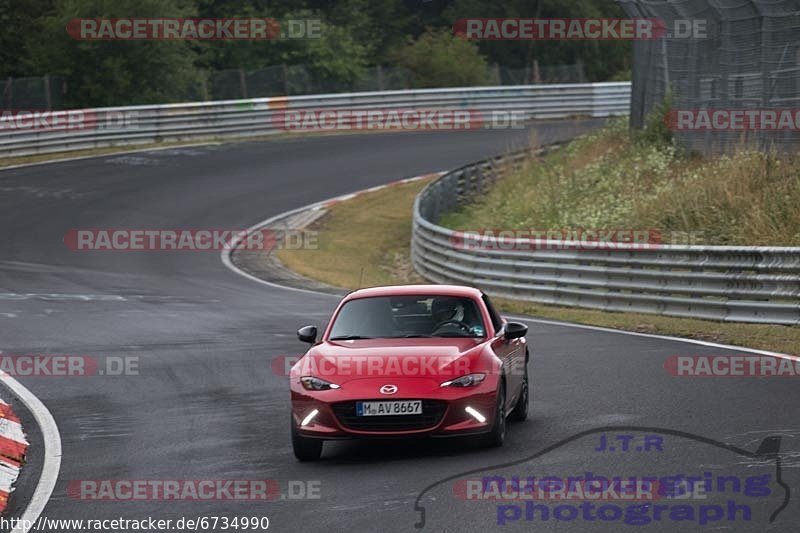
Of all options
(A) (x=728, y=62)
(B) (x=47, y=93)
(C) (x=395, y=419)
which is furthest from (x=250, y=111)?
(C) (x=395, y=419)

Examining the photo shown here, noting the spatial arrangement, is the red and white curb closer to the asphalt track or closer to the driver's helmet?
the asphalt track

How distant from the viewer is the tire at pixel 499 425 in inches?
402

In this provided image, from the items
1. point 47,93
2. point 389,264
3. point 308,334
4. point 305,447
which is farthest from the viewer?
point 47,93

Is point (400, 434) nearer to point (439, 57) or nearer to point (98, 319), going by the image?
point (98, 319)

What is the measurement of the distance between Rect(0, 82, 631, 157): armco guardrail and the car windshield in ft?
101

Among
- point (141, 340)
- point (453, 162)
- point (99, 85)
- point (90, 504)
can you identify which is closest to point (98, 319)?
point (141, 340)

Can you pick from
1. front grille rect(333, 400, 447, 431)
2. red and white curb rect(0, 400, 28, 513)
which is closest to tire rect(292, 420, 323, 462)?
front grille rect(333, 400, 447, 431)

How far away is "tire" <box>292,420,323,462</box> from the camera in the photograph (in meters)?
10.1

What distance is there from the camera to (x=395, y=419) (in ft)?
32.8

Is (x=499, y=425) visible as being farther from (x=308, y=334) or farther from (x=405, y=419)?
(x=308, y=334)

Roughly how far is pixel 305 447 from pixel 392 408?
0.72m

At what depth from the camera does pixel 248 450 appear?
417 inches

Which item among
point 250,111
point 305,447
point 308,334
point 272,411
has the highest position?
point 308,334

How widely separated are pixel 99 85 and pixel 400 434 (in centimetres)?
4011
